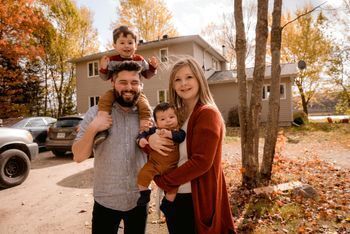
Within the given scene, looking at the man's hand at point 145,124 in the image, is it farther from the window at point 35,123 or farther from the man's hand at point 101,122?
the window at point 35,123

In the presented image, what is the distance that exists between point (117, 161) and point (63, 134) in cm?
884

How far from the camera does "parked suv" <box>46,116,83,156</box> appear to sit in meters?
10.1

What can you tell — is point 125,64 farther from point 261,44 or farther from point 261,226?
point 261,44

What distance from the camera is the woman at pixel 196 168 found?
77.4 inches

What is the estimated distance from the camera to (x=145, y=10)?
28594mm

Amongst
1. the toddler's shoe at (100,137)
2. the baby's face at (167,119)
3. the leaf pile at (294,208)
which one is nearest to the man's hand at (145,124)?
the baby's face at (167,119)

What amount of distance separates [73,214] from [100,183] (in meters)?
3.24

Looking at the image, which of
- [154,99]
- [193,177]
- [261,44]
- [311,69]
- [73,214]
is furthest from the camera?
[311,69]

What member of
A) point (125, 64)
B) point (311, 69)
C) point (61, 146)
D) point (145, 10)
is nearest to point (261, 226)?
point (125, 64)

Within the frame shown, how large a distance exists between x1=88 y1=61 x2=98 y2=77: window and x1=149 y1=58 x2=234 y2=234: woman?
23.2m

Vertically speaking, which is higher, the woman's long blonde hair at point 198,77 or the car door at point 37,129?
the woman's long blonde hair at point 198,77

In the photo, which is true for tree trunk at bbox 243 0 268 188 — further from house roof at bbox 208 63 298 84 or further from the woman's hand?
house roof at bbox 208 63 298 84

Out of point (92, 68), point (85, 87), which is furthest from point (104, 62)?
point (85, 87)

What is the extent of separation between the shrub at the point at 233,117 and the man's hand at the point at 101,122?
59.9 feet
